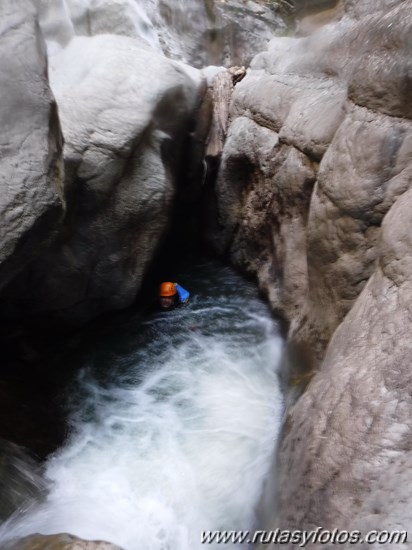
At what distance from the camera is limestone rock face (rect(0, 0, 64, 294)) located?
121 inches

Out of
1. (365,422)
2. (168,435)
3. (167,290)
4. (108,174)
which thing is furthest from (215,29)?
(365,422)

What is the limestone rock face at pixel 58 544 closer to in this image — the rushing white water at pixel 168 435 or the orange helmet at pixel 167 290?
the rushing white water at pixel 168 435

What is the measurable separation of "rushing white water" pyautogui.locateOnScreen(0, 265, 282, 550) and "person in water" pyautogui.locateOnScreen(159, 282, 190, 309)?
0.21 metres

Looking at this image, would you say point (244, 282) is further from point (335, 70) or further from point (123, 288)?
point (335, 70)

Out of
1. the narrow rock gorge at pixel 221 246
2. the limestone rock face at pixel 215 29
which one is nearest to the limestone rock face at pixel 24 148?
the narrow rock gorge at pixel 221 246

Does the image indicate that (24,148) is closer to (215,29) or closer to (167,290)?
(167,290)

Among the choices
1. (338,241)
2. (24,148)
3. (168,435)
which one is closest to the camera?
(24,148)

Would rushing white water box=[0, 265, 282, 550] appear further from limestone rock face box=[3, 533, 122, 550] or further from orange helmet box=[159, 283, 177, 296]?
orange helmet box=[159, 283, 177, 296]

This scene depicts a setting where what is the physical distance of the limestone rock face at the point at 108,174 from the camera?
4.65 metres

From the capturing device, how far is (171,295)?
5742 mm

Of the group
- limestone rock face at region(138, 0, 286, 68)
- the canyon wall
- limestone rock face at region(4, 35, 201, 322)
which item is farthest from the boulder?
limestone rock face at region(138, 0, 286, 68)

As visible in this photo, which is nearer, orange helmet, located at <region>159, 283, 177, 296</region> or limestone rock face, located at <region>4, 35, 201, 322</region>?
limestone rock face, located at <region>4, 35, 201, 322</region>

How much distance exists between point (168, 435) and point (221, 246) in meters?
3.64

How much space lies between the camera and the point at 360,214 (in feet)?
10.7
